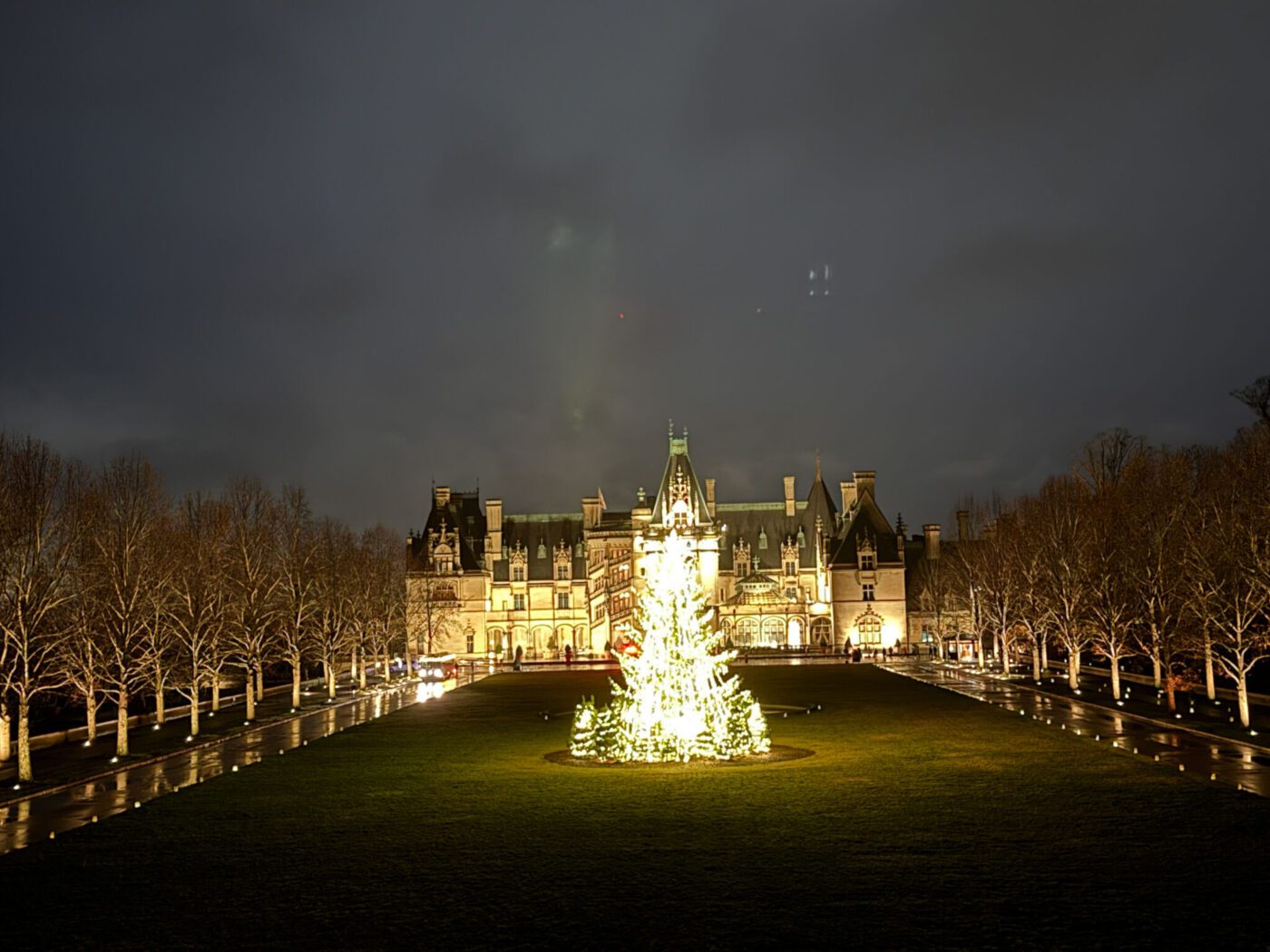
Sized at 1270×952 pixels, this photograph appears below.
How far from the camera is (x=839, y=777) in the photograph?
25734 millimetres

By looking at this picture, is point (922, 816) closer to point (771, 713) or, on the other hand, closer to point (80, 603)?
point (771, 713)

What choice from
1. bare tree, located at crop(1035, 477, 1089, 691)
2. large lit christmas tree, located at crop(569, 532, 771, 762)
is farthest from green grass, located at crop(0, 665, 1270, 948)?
bare tree, located at crop(1035, 477, 1089, 691)

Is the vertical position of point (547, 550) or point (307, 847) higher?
point (547, 550)

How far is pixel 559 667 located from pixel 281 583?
3685 centimetres

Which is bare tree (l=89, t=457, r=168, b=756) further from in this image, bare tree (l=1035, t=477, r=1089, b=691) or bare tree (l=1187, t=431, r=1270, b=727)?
bare tree (l=1035, t=477, r=1089, b=691)

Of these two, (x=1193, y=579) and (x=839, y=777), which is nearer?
(x=839, y=777)

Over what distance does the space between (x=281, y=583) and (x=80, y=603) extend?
16179 mm

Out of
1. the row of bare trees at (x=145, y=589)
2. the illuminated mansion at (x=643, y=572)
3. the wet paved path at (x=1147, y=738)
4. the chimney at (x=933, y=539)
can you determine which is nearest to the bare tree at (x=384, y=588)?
the row of bare trees at (x=145, y=589)

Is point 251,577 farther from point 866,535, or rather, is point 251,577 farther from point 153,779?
point 866,535

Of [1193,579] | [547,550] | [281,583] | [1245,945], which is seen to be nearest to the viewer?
[1245,945]

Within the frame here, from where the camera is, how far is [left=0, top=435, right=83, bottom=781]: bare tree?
28.6 m

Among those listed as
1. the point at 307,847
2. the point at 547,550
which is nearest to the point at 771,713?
the point at 307,847

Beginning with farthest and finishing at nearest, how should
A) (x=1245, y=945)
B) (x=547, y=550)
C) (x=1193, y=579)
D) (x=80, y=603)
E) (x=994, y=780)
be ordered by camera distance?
1. (x=547, y=550)
2. (x=1193, y=579)
3. (x=80, y=603)
4. (x=994, y=780)
5. (x=1245, y=945)

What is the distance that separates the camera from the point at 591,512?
11300 cm
